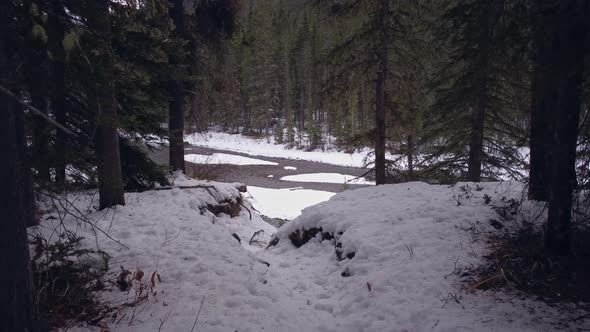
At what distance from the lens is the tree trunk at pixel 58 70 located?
412 cm

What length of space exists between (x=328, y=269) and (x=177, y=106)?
7.94 m

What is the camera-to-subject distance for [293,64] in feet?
183

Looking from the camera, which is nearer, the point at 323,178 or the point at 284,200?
the point at 284,200

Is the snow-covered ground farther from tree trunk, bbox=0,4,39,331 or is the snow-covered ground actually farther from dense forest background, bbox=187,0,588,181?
dense forest background, bbox=187,0,588,181

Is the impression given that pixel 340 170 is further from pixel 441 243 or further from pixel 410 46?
pixel 441 243

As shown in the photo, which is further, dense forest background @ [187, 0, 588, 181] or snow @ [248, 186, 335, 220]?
snow @ [248, 186, 335, 220]

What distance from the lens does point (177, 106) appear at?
11.9 meters

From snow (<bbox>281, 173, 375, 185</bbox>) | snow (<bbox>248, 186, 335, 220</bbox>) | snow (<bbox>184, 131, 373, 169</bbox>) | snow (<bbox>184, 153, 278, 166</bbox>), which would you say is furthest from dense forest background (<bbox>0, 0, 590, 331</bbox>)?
snow (<bbox>184, 153, 278, 166</bbox>)

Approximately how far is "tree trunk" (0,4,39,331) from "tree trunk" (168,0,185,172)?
25.2 ft

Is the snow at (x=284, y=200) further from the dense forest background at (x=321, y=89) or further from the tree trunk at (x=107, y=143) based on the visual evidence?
the tree trunk at (x=107, y=143)

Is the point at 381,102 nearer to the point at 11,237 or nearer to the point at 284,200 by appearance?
the point at 284,200

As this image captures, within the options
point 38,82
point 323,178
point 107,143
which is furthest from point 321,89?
point 323,178

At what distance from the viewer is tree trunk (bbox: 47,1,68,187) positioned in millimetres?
4117

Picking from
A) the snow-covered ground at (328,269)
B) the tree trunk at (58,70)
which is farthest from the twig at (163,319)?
the tree trunk at (58,70)
